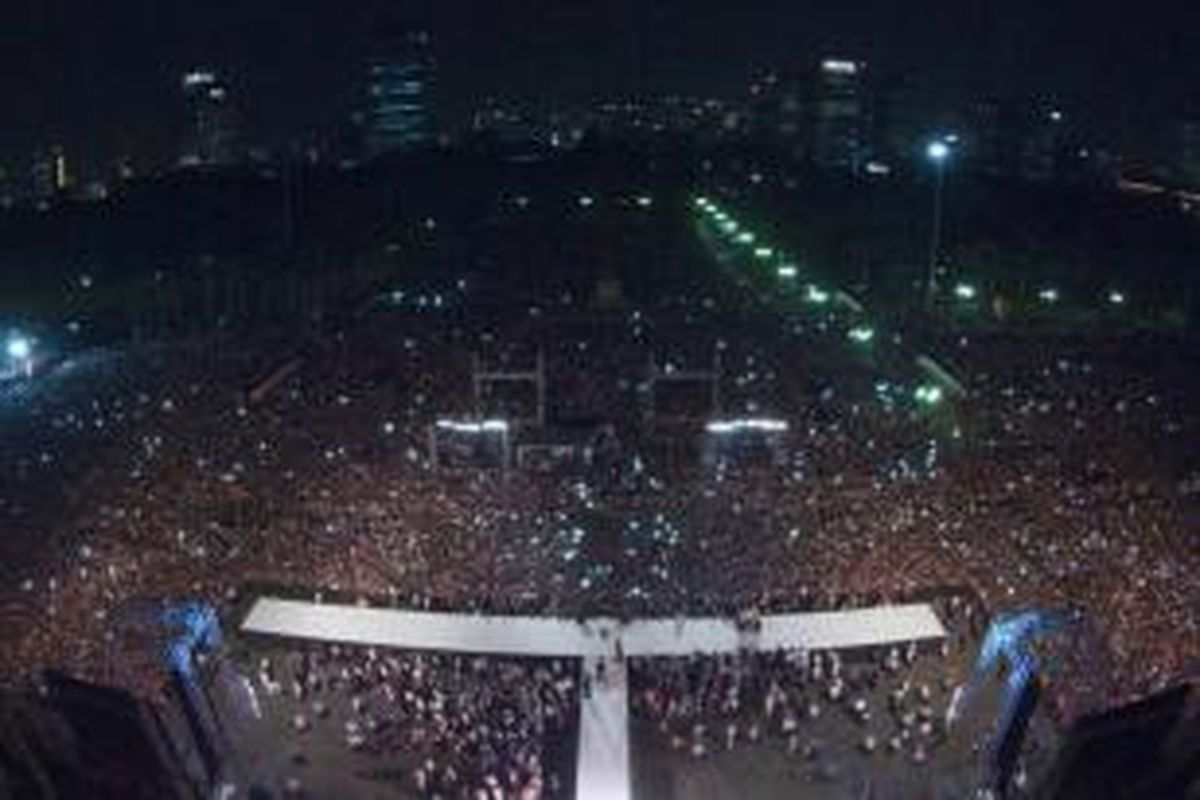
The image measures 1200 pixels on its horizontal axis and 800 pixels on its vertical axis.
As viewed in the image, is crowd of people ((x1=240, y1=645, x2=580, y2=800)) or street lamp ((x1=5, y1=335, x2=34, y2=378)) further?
street lamp ((x1=5, y1=335, x2=34, y2=378))

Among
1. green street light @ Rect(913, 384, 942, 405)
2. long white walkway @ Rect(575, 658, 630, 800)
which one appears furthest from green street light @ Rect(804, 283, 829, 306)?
long white walkway @ Rect(575, 658, 630, 800)

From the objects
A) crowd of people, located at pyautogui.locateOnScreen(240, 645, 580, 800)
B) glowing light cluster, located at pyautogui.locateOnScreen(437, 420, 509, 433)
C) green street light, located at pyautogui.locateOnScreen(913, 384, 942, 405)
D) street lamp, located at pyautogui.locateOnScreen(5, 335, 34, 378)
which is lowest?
street lamp, located at pyautogui.locateOnScreen(5, 335, 34, 378)

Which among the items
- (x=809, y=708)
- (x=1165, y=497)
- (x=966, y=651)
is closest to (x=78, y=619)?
(x=809, y=708)

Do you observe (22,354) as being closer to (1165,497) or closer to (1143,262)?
(1165,497)

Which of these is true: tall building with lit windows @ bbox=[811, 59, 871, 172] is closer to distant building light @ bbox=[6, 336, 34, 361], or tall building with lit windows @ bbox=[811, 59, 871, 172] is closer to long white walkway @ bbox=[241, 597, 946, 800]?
distant building light @ bbox=[6, 336, 34, 361]

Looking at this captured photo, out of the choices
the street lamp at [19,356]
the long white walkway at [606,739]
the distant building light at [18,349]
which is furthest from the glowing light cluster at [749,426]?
the distant building light at [18,349]

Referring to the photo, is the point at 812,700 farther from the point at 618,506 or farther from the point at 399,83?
the point at 399,83
